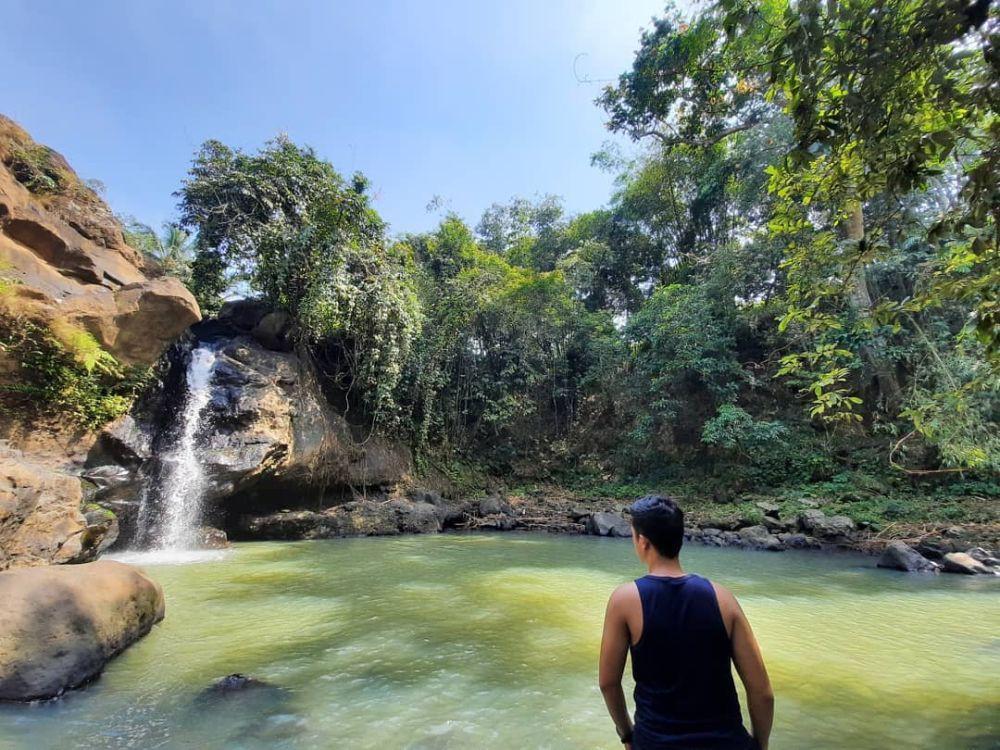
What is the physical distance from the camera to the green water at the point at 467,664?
3.05 meters

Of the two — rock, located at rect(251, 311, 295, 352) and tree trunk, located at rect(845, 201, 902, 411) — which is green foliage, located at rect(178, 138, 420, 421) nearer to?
rock, located at rect(251, 311, 295, 352)

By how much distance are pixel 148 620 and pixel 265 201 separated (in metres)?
11.0

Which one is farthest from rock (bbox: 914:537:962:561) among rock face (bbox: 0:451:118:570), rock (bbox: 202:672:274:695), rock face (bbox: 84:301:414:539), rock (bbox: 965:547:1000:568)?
rock face (bbox: 0:451:118:570)

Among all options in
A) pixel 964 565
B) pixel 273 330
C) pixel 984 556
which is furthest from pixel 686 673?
pixel 273 330

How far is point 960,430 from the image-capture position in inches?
372

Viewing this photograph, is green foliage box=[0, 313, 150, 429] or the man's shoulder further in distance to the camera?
green foliage box=[0, 313, 150, 429]

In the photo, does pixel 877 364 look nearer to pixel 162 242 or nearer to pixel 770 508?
pixel 770 508

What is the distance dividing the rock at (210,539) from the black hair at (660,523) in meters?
10.9

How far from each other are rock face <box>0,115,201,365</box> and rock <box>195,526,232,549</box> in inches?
143

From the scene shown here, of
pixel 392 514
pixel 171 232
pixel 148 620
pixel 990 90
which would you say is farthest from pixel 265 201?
pixel 990 90

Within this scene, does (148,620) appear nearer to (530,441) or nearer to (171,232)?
(530,441)

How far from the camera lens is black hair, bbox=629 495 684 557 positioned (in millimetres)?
1775

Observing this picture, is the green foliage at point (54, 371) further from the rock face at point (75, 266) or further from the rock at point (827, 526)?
the rock at point (827, 526)

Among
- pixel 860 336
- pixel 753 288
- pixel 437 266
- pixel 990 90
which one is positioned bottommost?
pixel 990 90
